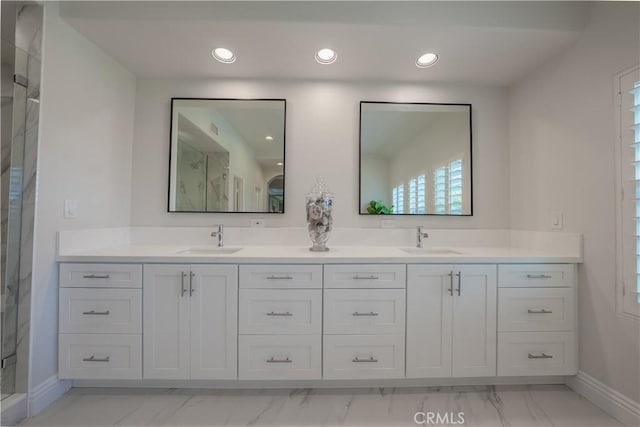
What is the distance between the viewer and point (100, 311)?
1.64 m

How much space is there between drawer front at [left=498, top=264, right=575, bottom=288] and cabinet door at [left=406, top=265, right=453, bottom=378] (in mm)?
384

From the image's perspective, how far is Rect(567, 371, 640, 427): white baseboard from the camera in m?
1.46

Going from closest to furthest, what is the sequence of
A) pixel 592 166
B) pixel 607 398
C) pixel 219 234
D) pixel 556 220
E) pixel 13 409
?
pixel 13 409 < pixel 607 398 < pixel 592 166 < pixel 556 220 < pixel 219 234

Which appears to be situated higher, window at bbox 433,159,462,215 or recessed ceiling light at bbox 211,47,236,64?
recessed ceiling light at bbox 211,47,236,64

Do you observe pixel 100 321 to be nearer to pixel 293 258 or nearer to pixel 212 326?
pixel 212 326

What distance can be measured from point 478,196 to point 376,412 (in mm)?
1859

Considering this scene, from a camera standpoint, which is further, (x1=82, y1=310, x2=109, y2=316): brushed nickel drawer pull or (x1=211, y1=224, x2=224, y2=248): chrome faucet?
(x1=211, y1=224, x2=224, y2=248): chrome faucet

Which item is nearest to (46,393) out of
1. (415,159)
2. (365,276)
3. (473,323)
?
(365,276)

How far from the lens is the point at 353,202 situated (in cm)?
231

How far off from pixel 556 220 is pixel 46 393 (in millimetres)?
3477

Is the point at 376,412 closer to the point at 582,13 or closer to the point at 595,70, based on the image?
the point at 595,70

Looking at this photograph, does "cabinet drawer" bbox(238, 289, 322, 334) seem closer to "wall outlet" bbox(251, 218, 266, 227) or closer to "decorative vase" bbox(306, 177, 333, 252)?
"decorative vase" bbox(306, 177, 333, 252)

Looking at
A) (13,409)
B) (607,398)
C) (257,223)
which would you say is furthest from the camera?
(257,223)

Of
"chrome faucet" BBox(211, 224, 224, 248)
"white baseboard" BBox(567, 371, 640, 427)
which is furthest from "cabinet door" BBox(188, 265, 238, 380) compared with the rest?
"white baseboard" BBox(567, 371, 640, 427)
